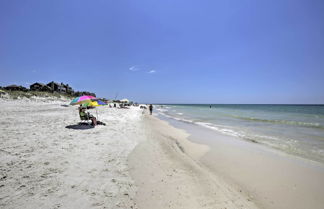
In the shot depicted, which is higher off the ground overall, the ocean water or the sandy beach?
the sandy beach

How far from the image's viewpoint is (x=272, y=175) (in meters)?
4.07

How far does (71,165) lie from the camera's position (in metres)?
3.60

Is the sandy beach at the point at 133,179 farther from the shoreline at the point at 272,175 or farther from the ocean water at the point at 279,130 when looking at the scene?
the ocean water at the point at 279,130

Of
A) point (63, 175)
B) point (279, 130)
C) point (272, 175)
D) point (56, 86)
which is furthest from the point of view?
point (56, 86)

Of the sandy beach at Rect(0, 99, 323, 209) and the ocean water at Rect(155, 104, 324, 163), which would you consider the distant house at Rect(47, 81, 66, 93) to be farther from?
the sandy beach at Rect(0, 99, 323, 209)

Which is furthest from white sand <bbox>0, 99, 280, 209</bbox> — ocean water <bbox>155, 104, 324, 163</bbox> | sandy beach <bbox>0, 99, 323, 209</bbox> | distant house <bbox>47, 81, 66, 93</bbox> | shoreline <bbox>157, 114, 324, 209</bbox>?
distant house <bbox>47, 81, 66, 93</bbox>

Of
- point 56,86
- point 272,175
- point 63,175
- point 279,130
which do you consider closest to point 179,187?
point 63,175

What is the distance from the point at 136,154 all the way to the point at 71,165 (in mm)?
1932

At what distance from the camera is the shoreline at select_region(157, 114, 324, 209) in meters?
3.03

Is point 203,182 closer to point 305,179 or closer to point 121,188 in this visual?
point 121,188

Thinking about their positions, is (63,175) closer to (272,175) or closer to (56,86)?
(272,175)

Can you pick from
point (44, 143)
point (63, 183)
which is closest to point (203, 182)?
point (63, 183)

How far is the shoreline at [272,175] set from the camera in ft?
9.95

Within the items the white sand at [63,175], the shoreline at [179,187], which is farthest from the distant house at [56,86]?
the shoreline at [179,187]
